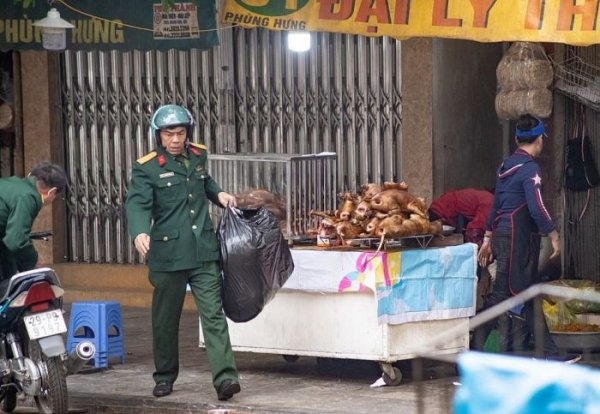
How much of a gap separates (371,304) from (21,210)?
7.80ft

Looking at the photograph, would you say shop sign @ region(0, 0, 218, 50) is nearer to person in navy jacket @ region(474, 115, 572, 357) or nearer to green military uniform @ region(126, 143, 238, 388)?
green military uniform @ region(126, 143, 238, 388)

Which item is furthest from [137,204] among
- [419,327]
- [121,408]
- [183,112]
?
[419,327]

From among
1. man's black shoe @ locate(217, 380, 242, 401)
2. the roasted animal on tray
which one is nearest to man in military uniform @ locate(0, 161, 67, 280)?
man's black shoe @ locate(217, 380, 242, 401)

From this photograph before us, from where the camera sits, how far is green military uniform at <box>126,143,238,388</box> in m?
8.49

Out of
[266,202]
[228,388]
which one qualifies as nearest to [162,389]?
[228,388]

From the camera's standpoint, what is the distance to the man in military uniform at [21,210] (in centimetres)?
818

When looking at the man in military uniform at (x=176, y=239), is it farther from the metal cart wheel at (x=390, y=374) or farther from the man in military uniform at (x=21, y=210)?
the metal cart wheel at (x=390, y=374)

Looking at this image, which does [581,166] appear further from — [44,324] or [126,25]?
[44,324]

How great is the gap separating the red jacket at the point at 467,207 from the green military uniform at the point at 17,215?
3507 millimetres

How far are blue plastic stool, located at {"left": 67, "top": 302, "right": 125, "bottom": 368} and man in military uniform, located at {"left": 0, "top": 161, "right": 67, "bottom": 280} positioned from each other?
1.29 metres

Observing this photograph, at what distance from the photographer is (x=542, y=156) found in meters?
11.5

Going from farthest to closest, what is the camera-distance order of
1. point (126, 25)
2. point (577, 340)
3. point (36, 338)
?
point (126, 25) → point (577, 340) → point (36, 338)

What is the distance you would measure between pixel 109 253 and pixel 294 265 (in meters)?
4.79

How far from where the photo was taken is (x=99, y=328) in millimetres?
9805
